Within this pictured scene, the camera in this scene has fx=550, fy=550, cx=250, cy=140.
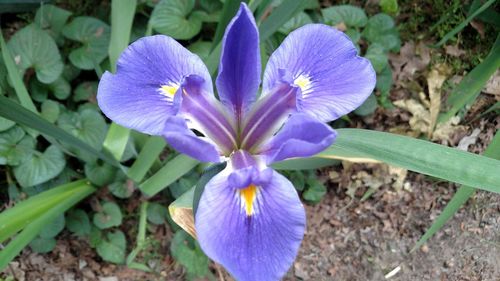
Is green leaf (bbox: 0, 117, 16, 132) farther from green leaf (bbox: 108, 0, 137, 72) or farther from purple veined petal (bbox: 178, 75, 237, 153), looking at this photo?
purple veined petal (bbox: 178, 75, 237, 153)

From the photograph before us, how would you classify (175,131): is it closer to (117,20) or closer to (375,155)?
(375,155)

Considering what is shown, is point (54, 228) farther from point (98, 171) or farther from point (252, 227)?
point (252, 227)

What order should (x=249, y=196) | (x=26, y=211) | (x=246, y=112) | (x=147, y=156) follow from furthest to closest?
1. (x=147, y=156)
2. (x=26, y=211)
3. (x=246, y=112)
4. (x=249, y=196)

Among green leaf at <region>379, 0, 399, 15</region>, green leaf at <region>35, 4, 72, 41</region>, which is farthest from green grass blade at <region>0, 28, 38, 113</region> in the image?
green leaf at <region>379, 0, 399, 15</region>

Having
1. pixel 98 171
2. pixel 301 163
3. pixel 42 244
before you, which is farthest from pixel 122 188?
pixel 301 163

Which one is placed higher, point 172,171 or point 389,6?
point 389,6

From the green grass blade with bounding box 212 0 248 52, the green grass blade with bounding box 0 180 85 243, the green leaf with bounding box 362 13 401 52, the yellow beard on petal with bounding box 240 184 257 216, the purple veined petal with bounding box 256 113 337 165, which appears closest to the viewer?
the purple veined petal with bounding box 256 113 337 165

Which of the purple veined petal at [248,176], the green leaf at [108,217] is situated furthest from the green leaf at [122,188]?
the purple veined petal at [248,176]
